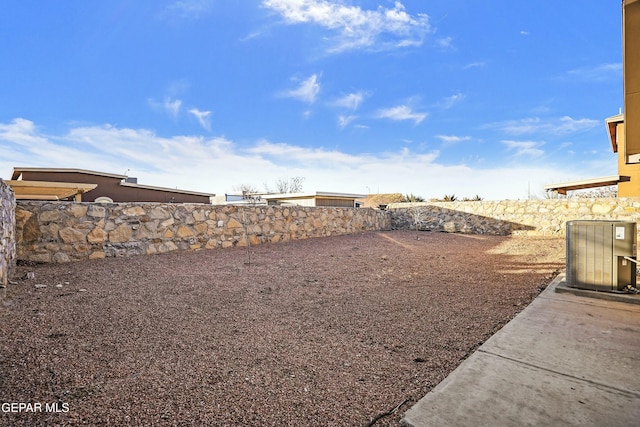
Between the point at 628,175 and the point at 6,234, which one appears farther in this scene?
the point at 628,175

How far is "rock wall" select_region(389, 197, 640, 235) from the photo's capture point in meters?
10.3

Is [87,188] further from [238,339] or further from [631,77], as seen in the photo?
[631,77]

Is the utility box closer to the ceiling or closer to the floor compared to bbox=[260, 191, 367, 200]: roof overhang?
closer to the floor

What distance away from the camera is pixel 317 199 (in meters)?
19.1

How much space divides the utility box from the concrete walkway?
88 cm

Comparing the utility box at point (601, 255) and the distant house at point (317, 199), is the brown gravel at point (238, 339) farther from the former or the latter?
the distant house at point (317, 199)

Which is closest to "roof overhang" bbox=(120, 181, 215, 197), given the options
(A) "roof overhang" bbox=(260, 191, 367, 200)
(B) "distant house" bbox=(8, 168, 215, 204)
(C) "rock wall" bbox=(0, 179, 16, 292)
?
(B) "distant house" bbox=(8, 168, 215, 204)

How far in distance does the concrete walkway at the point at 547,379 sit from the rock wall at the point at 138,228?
6.94 meters

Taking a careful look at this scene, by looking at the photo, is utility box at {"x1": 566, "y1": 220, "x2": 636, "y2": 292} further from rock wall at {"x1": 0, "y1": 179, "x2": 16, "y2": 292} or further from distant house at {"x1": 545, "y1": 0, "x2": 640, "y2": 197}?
rock wall at {"x1": 0, "y1": 179, "x2": 16, "y2": 292}

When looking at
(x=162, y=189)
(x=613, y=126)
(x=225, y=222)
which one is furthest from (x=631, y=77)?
(x=162, y=189)

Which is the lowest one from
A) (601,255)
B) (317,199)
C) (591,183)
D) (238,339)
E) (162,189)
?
(238,339)

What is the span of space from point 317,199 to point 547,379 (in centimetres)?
1747

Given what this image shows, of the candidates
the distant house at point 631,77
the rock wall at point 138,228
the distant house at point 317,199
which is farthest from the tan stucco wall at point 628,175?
the distant house at point 317,199

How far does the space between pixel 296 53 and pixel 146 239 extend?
12.2 meters
